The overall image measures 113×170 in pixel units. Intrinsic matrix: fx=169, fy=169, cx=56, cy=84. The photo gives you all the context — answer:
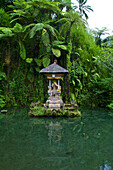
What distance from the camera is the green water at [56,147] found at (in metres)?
3.29

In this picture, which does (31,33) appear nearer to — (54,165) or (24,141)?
(24,141)

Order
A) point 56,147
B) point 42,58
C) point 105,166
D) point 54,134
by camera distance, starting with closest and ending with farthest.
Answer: point 105,166 → point 56,147 → point 54,134 → point 42,58

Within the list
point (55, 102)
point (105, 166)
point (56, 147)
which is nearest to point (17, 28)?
point (55, 102)

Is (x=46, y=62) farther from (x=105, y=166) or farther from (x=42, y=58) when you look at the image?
(x=105, y=166)

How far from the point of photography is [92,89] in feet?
45.9

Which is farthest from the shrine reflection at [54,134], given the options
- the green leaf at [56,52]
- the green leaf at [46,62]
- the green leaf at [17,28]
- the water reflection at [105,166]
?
the green leaf at [17,28]

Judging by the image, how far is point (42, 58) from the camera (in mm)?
12531

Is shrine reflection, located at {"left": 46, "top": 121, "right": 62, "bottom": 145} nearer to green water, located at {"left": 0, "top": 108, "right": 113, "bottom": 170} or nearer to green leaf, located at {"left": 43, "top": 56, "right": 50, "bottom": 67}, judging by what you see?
green water, located at {"left": 0, "top": 108, "right": 113, "bottom": 170}

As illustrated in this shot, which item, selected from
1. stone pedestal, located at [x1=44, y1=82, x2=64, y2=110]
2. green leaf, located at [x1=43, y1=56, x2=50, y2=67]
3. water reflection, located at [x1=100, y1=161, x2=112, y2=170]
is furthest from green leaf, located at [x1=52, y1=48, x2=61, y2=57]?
water reflection, located at [x1=100, y1=161, x2=112, y2=170]

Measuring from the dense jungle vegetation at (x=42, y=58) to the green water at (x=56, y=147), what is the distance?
255 inches

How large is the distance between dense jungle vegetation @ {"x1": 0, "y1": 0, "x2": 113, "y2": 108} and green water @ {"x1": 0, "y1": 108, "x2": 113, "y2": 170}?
648 centimetres

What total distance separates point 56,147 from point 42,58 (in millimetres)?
9093

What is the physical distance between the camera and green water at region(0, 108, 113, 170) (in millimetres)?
3292

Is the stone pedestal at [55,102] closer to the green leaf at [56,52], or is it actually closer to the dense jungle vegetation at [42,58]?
the dense jungle vegetation at [42,58]
